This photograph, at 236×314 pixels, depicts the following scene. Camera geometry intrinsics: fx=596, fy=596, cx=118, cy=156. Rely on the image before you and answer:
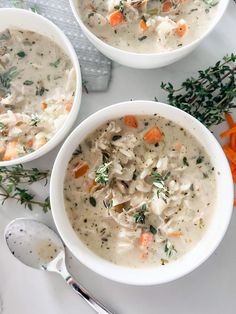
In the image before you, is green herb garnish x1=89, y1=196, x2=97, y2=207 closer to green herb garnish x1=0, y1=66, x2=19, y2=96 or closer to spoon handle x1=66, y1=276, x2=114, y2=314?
spoon handle x1=66, y1=276, x2=114, y2=314

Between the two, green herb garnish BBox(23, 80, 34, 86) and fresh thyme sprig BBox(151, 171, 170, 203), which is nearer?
fresh thyme sprig BBox(151, 171, 170, 203)

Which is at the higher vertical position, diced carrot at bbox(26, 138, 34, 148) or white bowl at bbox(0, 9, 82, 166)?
white bowl at bbox(0, 9, 82, 166)

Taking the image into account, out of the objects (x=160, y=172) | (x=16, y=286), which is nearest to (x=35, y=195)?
(x=16, y=286)

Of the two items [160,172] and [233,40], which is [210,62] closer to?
[233,40]

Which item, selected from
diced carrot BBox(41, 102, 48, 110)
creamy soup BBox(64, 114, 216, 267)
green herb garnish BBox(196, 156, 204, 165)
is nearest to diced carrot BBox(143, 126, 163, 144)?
creamy soup BBox(64, 114, 216, 267)

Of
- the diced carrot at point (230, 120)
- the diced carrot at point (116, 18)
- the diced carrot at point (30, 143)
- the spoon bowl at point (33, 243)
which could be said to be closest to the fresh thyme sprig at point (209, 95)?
the diced carrot at point (230, 120)

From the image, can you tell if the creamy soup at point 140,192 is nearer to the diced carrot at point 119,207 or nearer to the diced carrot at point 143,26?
the diced carrot at point 119,207

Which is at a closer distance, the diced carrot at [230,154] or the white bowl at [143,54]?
the white bowl at [143,54]
